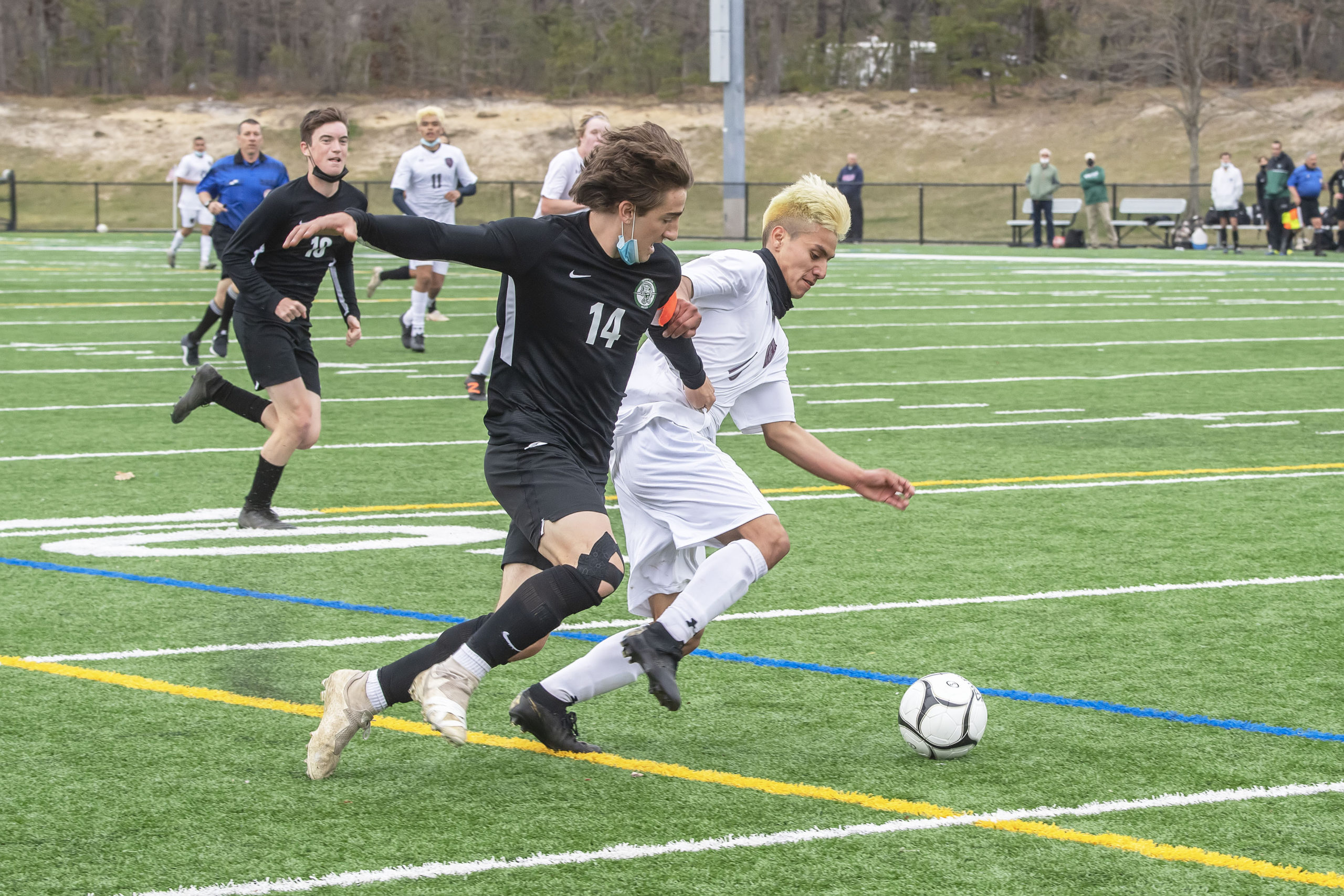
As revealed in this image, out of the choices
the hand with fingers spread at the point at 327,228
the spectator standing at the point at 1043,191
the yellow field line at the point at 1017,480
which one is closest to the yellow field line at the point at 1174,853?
the hand with fingers spread at the point at 327,228

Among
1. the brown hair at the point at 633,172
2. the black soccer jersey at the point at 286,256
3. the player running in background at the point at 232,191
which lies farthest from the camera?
the player running in background at the point at 232,191

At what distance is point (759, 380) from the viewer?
555cm

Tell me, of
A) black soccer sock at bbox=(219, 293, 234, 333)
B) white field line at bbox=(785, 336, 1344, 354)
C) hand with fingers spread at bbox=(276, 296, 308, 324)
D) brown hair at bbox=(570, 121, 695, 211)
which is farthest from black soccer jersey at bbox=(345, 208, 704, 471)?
white field line at bbox=(785, 336, 1344, 354)

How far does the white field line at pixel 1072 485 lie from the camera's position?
31.8 feet

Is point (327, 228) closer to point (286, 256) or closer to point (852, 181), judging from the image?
point (286, 256)

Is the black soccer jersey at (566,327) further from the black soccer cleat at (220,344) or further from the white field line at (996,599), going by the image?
the black soccer cleat at (220,344)

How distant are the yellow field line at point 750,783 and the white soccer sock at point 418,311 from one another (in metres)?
11.5

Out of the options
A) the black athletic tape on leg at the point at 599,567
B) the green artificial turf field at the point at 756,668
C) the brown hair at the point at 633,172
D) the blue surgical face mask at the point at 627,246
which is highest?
the brown hair at the point at 633,172

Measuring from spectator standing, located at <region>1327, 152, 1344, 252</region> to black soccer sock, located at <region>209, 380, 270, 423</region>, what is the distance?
26722 mm

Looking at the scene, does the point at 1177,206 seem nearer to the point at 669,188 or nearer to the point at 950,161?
the point at 950,161

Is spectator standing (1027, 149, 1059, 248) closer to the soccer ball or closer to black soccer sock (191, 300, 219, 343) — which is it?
black soccer sock (191, 300, 219, 343)

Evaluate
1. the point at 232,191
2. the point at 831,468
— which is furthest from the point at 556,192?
the point at 831,468

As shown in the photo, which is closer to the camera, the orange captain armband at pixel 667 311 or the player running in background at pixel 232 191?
the orange captain armband at pixel 667 311

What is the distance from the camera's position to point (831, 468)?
539cm
